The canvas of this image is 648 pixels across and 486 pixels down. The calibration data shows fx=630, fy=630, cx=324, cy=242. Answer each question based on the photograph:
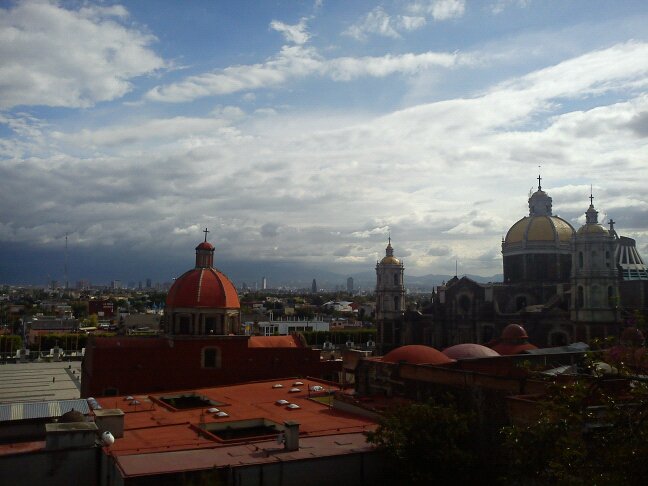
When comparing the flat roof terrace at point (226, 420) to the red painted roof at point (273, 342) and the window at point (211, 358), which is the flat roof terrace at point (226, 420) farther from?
the red painted roof at point (273, 342)

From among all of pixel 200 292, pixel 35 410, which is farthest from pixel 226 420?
pixel 200 292

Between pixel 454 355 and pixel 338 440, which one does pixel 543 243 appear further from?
pixel 338 440

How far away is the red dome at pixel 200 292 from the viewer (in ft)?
110

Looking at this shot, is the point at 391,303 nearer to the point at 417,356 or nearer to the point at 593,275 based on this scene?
the point at 593,275

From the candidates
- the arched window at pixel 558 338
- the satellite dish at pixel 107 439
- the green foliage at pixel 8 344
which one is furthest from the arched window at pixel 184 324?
the green foliage at pixel 8 344

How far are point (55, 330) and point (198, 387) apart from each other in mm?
51909

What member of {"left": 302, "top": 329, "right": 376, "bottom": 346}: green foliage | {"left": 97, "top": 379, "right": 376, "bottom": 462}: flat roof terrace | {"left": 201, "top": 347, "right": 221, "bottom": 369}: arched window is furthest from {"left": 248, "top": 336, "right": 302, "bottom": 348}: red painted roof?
{"left": 302, "top": 329, "right": 376, "bottom": 346}: green foliage

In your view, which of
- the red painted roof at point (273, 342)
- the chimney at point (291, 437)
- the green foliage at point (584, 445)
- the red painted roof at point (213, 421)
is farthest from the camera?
the red painted roof at point (273, 342)

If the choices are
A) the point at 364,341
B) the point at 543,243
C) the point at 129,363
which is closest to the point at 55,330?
the point at 364,341

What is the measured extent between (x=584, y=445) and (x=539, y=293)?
40.0 m

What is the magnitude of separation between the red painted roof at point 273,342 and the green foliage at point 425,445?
18385 millimetres

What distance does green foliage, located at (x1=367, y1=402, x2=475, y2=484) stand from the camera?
1672 centimetres

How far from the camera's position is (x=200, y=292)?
33.7 m

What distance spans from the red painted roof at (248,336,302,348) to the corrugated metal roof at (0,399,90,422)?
14.0m
